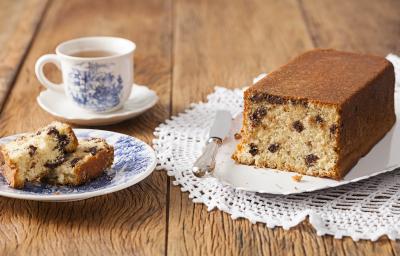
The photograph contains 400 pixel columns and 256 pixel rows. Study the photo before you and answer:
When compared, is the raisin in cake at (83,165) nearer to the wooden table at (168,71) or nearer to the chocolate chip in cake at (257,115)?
the wooden table at (168,71)

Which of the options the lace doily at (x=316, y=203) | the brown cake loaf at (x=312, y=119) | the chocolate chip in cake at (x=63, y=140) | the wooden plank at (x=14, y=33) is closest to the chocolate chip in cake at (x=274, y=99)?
the brown cake loaf at (x=312, y=119)

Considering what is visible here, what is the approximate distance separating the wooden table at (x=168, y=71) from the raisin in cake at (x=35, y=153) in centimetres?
8

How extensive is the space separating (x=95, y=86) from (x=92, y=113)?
9 cm

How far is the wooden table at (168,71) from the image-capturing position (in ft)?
5.43

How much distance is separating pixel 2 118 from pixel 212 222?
38.5 inches

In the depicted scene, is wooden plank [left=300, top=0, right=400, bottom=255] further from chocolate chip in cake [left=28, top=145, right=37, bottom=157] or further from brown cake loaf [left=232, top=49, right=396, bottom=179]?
chocolate chip in cake [left=28, top=145, right=37, bottom=157]

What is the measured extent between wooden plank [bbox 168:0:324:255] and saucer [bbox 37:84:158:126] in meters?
0.12

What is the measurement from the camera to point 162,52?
308 cm

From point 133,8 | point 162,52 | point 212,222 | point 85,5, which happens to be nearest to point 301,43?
point 162,52

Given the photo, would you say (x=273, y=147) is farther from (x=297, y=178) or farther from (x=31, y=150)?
(x=31, y=150)

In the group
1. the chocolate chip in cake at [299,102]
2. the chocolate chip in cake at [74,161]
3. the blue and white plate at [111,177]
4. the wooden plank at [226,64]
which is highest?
the chocolate chip in cake at [299,102]

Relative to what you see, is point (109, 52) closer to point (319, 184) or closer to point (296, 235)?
point (319, 184)

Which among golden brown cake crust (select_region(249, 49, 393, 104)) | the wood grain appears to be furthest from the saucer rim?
golden brown cake crust (select_region(249, 49, 393, 104))

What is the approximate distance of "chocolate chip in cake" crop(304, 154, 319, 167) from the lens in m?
1.97
